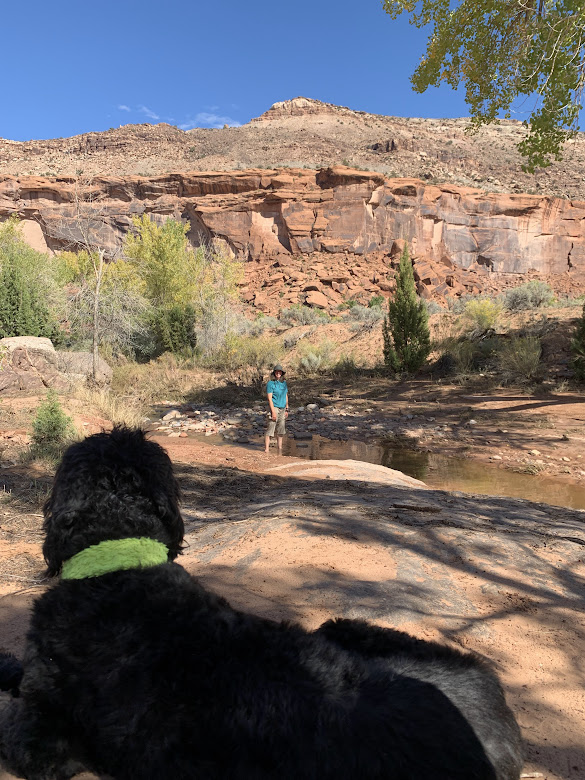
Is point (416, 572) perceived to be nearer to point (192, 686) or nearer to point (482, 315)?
point (192, 686)

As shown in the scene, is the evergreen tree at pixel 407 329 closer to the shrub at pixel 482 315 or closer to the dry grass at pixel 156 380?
the shrub at pixel 482 315

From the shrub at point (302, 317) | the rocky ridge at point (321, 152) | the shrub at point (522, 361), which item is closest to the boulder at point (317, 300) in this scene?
the shrub at point (302, 317)

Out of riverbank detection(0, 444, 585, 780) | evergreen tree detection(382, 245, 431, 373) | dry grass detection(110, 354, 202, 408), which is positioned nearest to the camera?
riverbank detection(0, 444, 585, 780)

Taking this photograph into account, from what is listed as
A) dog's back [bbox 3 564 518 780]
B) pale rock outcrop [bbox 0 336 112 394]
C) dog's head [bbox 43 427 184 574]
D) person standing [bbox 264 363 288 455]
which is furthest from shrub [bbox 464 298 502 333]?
dog's back [bbox 3 564 518 780]

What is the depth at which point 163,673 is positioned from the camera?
50.4 inches

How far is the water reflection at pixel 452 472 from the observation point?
7.43m

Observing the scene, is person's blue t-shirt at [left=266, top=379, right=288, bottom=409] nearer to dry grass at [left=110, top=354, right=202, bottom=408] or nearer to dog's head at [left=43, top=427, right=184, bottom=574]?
dry grass at [left=110, top=354, right=202, bottom=408]

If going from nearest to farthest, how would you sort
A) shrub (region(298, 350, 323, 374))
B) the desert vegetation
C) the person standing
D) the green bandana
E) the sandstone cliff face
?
the green bandana < the person standing < the desert vegetation < shrub (region(298, 350, 323, 374)) < the sandstone cliff face

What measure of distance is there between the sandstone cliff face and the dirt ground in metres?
35.9

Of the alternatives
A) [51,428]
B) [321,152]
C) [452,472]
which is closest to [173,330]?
[51,428]

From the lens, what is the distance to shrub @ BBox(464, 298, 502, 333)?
20.2 m

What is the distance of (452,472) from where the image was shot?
28.9ft

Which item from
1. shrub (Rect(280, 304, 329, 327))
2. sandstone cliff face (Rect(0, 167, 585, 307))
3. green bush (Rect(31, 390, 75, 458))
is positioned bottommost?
green bush (Rect(31, 390, 75, 458))

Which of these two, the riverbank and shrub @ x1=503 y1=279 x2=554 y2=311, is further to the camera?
shrub @ x1=503 y1=279 x2=554 y2=311
